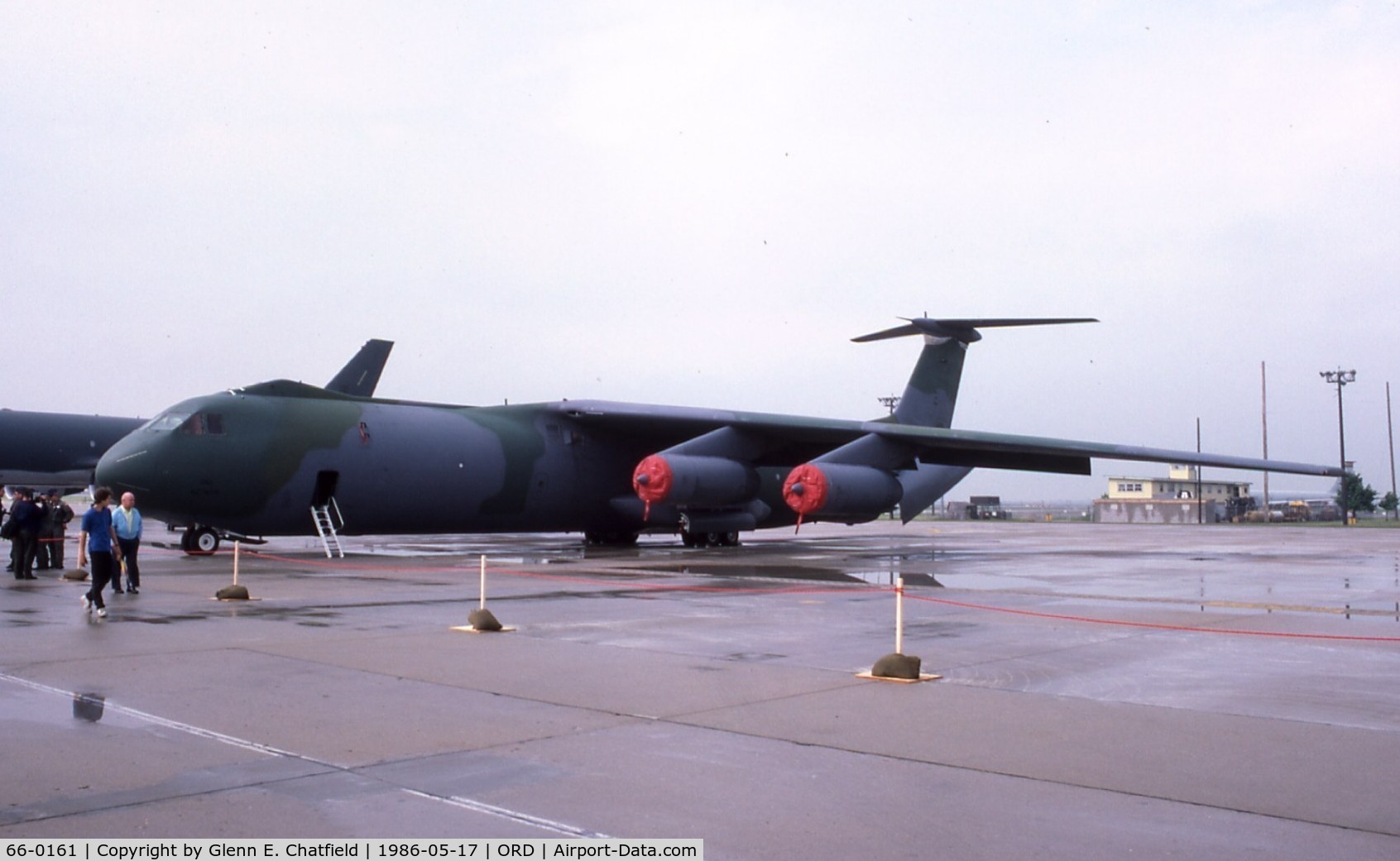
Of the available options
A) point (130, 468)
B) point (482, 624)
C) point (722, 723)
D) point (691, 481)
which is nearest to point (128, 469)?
point (130, 468)

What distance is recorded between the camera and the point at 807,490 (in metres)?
23.1

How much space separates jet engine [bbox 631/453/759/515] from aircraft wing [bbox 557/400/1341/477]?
1.01m

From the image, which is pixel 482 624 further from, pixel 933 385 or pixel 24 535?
pixel 933 385

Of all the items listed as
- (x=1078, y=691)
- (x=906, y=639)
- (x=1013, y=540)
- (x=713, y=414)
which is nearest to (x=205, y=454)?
(x=713, y=414)

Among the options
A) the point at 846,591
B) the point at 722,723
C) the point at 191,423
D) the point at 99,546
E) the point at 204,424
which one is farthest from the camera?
the point at 204,424

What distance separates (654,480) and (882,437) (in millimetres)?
5289

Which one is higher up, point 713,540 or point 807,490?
point 807,490

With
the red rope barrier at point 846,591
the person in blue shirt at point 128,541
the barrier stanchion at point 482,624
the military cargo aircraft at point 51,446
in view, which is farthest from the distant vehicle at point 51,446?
the barrier stanchion at point 482,624

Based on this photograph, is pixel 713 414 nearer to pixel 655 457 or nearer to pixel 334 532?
pixel 655 457

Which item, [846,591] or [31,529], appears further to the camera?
[31,529]

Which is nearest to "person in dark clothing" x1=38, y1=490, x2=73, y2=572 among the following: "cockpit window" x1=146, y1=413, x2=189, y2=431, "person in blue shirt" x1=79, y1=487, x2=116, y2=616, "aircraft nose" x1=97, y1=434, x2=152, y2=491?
"aircraft nose" x1=97, y1=434, x2=152, y2=491

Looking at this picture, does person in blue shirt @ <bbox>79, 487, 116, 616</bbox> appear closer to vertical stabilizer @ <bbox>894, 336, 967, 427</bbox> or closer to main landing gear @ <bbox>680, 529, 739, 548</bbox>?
main landing gear @ <bbox>680, 529, 739, 548</bbox>

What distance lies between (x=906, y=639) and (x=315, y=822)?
6652mm

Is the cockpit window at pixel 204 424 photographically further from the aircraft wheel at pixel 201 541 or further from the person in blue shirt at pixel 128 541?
the person in blue shirt at pixel 128 541
